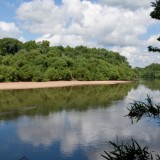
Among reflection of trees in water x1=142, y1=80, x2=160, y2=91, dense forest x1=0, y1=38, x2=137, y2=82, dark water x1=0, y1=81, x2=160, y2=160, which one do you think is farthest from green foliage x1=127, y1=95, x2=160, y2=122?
dense forest x1=0, y1=38, x2=137, y2=82

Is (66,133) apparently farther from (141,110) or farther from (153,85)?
(153,85)

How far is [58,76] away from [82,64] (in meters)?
15.0

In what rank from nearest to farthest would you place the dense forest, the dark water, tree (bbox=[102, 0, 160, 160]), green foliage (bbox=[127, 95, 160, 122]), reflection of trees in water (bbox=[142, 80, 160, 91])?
tree (bbox=[102, 0, 160, 160]) < green foliage (bbox=[127, 95, 160, 122]) < the dark water < reflection of trees in water (bbox=[142, 80, 160, 91]) < the dense forest

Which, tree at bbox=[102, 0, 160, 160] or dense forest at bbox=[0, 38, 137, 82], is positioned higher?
dense forest at bbox=[0, 38, 137, 82]

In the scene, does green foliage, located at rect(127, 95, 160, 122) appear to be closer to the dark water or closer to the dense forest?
the dark water

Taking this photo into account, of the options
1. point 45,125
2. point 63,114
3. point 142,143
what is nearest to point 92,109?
point 63,114

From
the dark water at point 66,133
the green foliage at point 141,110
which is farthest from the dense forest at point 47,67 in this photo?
the green foliage at point 141,110

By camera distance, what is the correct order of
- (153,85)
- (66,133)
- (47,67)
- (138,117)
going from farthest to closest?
(47,67) → (153,85) → (66,133) → (138,117)

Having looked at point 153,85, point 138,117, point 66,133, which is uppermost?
point 138,117

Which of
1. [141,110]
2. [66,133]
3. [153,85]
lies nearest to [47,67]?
[153,85]

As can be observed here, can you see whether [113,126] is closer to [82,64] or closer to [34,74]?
[34,74]

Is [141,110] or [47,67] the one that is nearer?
[141,110]

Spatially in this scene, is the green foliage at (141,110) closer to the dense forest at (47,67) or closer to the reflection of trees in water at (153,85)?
the reflection of trees in water at (153,85)

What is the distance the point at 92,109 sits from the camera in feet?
135
